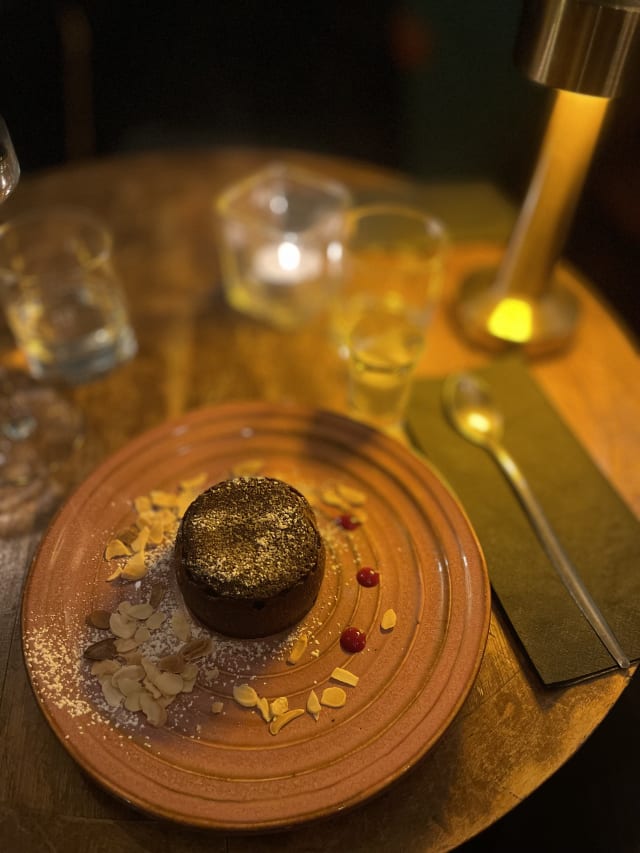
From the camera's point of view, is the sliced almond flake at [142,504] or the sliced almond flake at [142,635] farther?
the sliced almond flake at [142,504]

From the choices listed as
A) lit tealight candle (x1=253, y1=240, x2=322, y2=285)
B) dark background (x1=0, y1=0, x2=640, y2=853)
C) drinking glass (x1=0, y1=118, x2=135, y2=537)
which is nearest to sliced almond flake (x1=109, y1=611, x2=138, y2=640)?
drinking glass (x1=0, y1=118, x2=135, y2=537)

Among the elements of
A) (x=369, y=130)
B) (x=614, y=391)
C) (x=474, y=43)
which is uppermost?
(x=474, y=43)

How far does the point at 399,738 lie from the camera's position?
64 centimetres

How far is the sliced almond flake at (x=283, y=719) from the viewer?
66 cm

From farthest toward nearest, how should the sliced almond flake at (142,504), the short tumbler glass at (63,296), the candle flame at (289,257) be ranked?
the candle flame at (289,257) < the short tumbler glass at (63,296) < the sliced almond flake at (142,504)

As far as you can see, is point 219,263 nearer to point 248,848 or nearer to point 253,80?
point 248,848

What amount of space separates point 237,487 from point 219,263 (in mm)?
626

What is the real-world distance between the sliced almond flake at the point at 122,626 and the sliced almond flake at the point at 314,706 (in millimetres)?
191

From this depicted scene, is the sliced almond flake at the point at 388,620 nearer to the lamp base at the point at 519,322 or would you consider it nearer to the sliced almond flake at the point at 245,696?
the sliced almond flake at the point at 245,696

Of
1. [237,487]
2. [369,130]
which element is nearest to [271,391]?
[237,487]

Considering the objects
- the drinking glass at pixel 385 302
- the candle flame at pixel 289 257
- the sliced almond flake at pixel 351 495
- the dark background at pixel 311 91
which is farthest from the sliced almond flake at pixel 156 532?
the dark background at pixel 311 91

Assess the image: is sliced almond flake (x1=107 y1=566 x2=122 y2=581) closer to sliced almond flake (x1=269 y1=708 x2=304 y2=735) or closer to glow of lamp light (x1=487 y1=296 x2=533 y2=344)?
sliced almond flake (x1=269 y1=708 x2=304 y2=735)

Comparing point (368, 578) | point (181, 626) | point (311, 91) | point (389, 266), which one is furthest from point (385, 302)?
point (311, 91)

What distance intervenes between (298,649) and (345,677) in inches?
2.2
